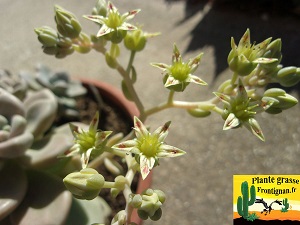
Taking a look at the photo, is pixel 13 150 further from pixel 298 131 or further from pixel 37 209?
pixel 298 131

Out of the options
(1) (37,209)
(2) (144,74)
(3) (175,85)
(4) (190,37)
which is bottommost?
(1) (37,209)

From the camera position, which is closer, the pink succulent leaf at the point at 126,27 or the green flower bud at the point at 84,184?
the green flower bud at the point at 84,184

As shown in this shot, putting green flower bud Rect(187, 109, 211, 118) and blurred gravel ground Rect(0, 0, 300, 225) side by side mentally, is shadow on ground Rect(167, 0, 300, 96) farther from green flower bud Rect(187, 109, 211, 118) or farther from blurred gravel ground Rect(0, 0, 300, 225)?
green flower bud Rect(187, 109, 211, 118)

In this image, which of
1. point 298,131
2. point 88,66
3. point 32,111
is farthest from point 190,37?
point 32,111

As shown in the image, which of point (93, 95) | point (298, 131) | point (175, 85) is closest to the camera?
point (175, 85)

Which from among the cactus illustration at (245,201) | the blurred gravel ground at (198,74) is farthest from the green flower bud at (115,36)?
the blurred gravel ground at (198,74)

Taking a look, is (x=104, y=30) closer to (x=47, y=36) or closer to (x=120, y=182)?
(x=47, y=36)

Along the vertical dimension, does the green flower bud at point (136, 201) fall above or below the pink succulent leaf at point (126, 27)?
below

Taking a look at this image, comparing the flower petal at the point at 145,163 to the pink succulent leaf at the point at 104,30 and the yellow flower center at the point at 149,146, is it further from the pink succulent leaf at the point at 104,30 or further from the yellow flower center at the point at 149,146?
the pink succulent leaf at the point at 104,30
